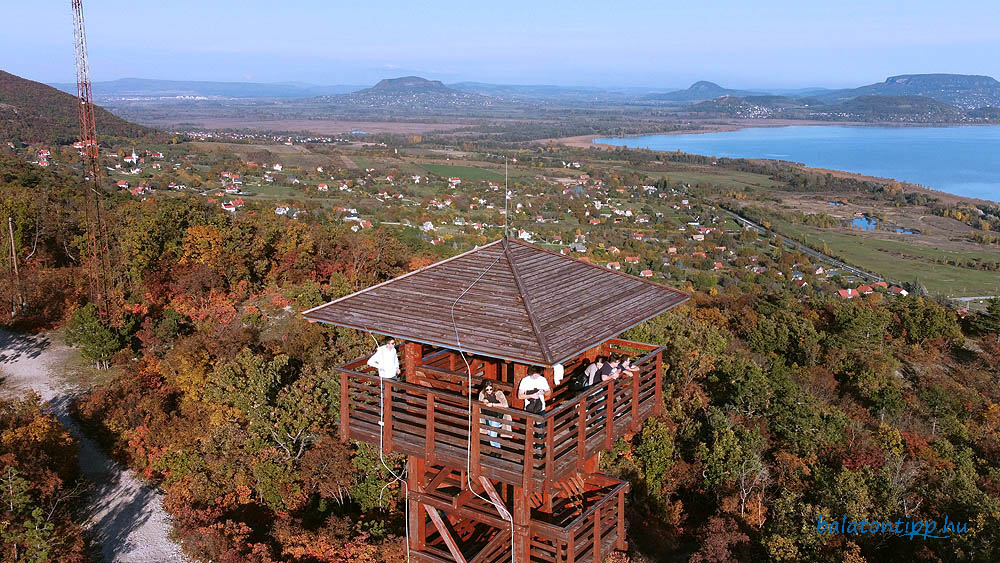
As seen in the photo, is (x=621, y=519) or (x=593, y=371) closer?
(x=593, y=371)

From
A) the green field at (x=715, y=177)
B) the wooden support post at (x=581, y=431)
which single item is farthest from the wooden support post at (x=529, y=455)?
the green field at (x=715, y=177)

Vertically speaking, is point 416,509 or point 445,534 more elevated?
point 416,509

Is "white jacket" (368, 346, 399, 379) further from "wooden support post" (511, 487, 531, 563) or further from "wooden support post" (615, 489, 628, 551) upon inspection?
"wooden support post" (615, 489, 628, 551)

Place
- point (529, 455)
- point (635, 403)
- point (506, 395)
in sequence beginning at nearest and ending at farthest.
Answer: point (529, 455) < point (506, 395) < point (635, 403)

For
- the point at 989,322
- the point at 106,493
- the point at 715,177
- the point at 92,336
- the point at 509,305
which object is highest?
the point at 509,305

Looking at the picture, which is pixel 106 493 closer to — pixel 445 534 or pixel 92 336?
pixel 92 336

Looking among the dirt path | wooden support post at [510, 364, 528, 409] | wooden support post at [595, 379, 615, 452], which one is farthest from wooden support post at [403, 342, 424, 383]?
the dirt path

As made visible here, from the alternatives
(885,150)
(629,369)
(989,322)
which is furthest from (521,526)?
(885,150)

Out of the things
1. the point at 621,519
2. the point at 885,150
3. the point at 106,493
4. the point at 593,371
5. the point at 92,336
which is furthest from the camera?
the point at 885,150
